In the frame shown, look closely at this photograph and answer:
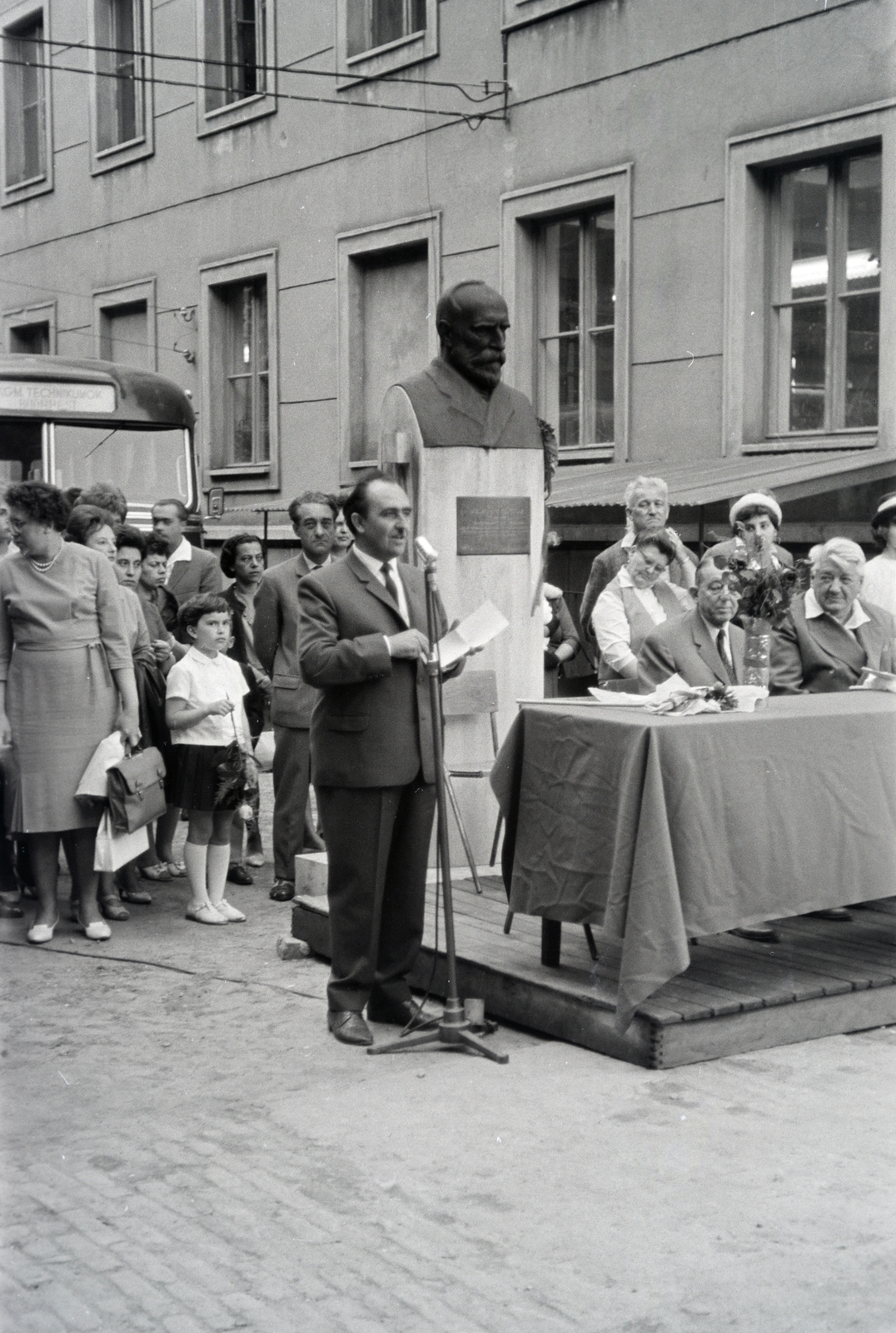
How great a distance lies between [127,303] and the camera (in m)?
17.5

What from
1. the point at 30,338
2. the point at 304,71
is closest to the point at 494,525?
the point at 304,71

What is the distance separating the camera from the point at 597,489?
1205 centimetres

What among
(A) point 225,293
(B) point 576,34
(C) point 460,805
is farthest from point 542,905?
(A) point 225,293

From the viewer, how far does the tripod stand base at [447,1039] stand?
19.1ft

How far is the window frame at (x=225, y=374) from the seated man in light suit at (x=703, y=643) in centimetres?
996

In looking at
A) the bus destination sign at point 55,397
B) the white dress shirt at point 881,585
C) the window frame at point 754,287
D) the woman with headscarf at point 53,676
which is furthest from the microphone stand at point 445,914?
the bus destination sign at point 55,397

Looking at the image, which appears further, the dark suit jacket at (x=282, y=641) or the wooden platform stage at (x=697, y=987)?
the dark suit jacket at (x=282, y=641)

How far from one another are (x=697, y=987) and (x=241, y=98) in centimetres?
1069

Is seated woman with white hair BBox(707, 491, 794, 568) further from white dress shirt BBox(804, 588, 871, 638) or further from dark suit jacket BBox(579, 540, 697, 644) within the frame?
white dress shirt BBox(804, 588, 871, 638)

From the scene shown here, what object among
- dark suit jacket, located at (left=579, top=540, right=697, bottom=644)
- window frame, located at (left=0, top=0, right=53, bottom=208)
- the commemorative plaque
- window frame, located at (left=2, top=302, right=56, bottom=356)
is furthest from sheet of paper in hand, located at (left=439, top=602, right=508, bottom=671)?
window frame, located at (left=2, top=302, right=56, bottom=356)

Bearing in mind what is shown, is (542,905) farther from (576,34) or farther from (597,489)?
(576,34)

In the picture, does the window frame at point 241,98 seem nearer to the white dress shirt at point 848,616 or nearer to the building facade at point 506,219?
the building facade at point 506,219

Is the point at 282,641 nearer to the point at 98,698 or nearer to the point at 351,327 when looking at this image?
the point at 98,698

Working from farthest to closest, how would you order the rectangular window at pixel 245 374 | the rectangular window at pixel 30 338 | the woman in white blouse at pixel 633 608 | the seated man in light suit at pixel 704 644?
1. the rectangular window at pixel 30 338
2. the rectangular window at pixel 245 374
3. the woman in white blouse at pixel 633 608
4. the seated man in light suit at pixel 704 644
